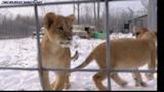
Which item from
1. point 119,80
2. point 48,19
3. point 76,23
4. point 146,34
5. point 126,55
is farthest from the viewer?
point 76,23

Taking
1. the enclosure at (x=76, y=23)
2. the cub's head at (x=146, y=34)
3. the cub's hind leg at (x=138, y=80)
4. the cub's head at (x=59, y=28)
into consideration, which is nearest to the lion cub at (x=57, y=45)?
the cub's head at (x=59, y=28)

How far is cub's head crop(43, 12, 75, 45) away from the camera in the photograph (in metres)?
3.11

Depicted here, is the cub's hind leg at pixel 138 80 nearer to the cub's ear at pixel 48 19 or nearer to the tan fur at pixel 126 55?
the tan fur at pixel 126 55

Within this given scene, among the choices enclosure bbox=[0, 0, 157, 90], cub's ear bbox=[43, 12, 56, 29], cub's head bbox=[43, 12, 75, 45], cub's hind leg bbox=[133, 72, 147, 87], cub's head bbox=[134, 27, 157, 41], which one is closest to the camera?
enclosure bbox=[0, 0, 157, 90]

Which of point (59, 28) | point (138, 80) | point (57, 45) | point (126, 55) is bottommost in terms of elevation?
point (138, 80)

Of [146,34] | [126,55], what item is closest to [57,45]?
[126,55]

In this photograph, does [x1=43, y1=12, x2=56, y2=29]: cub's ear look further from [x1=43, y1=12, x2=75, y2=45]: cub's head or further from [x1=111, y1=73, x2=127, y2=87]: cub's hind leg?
[x1=111, y1=73, x2=127, y2=87]: cub's hind leg

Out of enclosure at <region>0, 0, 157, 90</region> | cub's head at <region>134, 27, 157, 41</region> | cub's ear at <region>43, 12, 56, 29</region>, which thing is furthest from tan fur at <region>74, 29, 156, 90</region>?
cub's ear at <region>43, 12, 56, 29</region>

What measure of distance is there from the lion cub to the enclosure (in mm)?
125

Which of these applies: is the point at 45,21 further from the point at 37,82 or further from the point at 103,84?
the point at 37,82

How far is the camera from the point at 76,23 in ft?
14.6

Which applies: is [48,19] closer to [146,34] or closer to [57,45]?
[57,45]

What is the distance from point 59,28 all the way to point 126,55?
70 centimetres
